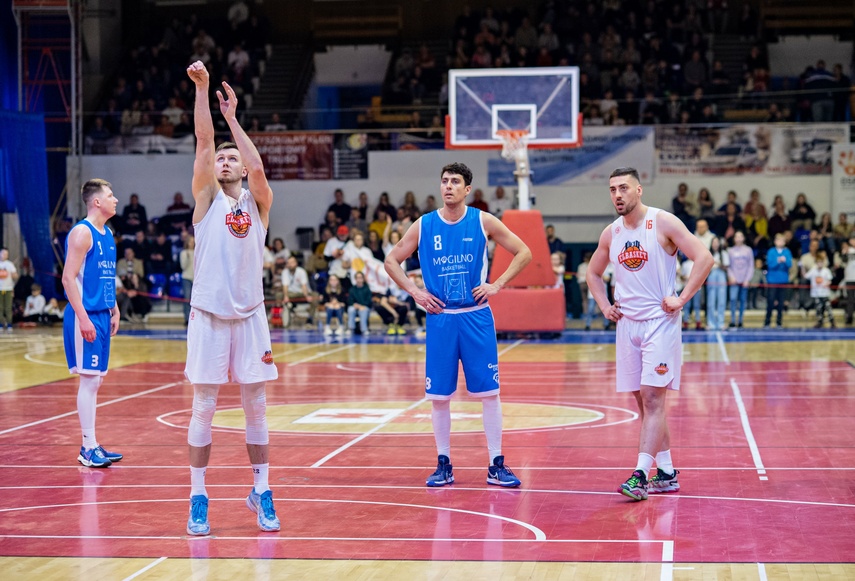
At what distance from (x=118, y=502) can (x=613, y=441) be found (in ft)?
13.6

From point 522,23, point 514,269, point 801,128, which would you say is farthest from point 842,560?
point 522,23

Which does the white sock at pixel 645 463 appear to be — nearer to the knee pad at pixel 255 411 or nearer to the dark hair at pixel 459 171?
the dark hair at pixel 459 171

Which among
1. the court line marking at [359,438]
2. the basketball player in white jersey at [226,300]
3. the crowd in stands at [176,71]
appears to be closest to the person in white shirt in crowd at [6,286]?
the crowd in stands at [176,71]

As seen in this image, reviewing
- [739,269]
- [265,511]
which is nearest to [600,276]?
[265,511]

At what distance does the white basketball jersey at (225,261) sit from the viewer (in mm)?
6320

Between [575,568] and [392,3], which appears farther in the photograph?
[392,3]

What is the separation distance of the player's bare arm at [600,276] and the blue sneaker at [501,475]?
49.1 inches

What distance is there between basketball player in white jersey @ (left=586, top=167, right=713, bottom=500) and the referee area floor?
0.35 meters

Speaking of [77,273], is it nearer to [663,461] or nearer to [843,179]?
[663,461]

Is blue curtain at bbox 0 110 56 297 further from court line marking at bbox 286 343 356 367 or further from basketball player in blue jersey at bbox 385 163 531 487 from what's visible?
basketball player in blue jersey at bbox 385 163 531 487

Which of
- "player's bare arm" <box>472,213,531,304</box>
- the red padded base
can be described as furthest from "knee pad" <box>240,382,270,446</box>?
the red padded base

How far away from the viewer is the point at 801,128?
78.9ft

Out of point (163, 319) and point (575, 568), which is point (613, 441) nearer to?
point (575, 568)

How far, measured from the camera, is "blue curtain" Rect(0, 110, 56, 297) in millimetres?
24125
